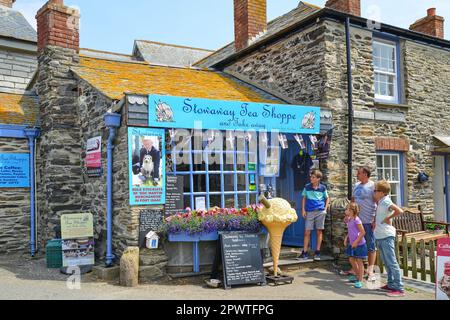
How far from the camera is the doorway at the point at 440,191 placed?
1198 centimetres

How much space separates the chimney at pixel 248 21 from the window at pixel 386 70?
3.59 meters

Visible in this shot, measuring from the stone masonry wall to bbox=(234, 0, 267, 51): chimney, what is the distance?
5137mm

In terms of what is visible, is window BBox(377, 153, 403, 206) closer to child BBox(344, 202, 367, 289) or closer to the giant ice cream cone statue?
child BBox(344, 202, 367, 289)

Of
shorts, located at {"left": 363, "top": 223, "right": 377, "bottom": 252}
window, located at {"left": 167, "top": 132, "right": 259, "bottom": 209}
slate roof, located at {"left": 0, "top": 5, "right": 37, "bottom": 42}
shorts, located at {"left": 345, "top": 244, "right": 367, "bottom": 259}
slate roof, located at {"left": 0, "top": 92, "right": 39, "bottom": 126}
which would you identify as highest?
slate roof, located at {"left": 0, "top": 5, "right": 37, "bottom": 42}

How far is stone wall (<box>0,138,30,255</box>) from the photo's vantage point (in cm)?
989

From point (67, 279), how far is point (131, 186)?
6.89ft

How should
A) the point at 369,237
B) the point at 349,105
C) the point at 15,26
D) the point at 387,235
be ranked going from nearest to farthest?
the point at 387,235 → the point at 369,237 → the point at 349,105 → the point at 15,26

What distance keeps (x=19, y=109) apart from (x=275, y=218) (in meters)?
7.35

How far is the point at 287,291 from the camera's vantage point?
22.2 ft

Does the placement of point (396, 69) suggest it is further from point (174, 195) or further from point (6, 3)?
point (6, 3)

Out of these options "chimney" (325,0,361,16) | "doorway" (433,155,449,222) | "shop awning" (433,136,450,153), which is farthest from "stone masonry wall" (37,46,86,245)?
"doorway" (433,155,449,222)

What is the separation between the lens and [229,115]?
812cm

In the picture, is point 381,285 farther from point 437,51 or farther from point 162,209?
point 437,51

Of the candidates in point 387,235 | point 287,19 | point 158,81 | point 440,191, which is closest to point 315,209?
point 387,235
